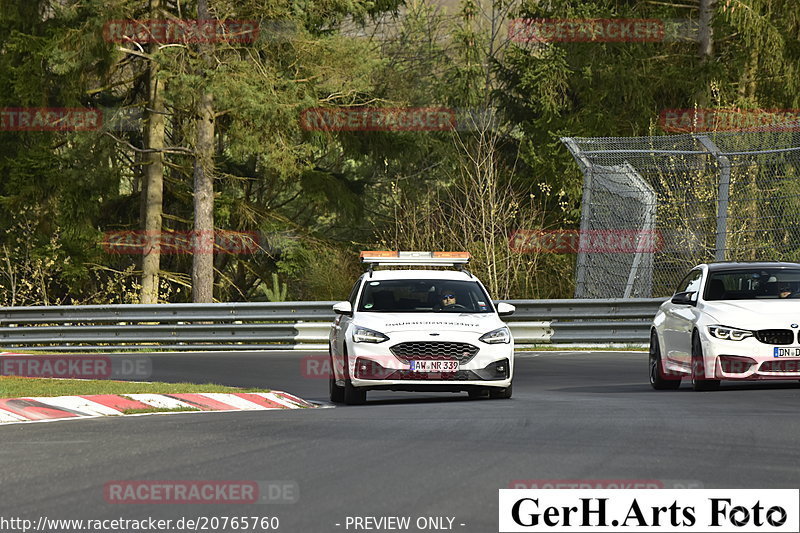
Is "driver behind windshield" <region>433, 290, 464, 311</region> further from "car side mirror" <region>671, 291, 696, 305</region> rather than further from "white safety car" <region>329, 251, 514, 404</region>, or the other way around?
"car side mirror" <region>671, 291, 696, 305</region>

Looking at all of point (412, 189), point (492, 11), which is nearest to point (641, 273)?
point (412, 189)

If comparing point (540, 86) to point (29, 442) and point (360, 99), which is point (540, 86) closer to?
point (360, 99)

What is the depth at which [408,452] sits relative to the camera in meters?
10.3

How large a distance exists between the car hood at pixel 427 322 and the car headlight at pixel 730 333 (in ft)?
7.68

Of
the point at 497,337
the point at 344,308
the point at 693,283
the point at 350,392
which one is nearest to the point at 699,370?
the point at 693,283

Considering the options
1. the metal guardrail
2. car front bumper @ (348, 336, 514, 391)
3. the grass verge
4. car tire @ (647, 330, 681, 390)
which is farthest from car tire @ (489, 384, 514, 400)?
the metal guardrail

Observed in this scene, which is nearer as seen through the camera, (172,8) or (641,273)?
(641,273)

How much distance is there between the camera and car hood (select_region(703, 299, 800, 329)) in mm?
15852

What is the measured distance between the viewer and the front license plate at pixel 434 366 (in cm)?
1542

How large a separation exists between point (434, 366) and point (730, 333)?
3248mm

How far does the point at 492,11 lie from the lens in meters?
53.7

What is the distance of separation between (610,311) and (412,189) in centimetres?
2314

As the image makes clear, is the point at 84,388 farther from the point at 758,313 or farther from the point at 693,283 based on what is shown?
the point at 758,313

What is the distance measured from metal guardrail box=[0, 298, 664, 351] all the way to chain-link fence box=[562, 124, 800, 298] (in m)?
0.57
